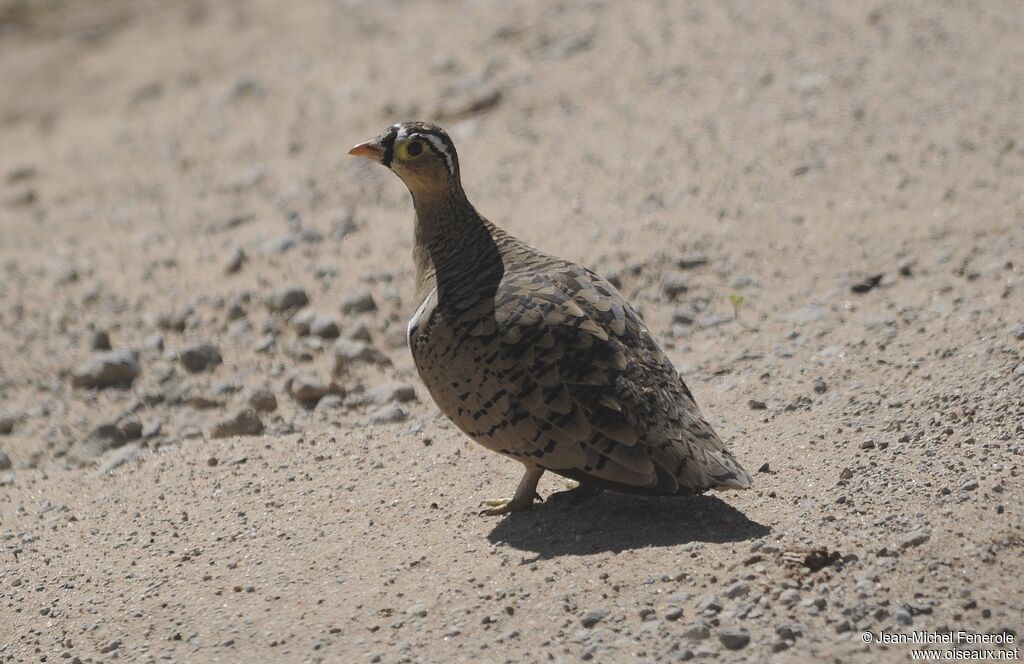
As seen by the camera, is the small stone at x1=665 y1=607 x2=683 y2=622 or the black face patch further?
the black face patch

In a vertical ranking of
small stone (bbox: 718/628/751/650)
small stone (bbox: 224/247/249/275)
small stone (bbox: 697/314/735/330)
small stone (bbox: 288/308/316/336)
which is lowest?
small stone (bbox: 718/628/751/650)

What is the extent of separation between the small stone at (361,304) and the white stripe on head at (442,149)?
255 centimetres

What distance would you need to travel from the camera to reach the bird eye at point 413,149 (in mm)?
6680

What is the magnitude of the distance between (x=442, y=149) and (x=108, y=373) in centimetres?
334

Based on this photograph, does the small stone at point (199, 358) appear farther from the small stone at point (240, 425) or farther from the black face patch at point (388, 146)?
the black face patch at point (388, 146)

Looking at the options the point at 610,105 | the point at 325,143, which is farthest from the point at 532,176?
the point at 325,143

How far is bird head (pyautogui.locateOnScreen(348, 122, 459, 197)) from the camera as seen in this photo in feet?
21.9

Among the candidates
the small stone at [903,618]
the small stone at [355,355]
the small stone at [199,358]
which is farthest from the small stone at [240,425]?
the small stone at [903,618]

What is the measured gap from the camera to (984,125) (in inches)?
391

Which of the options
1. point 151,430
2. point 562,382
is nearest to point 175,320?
point 151,430

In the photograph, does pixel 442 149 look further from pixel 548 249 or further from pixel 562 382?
pixel 548 249

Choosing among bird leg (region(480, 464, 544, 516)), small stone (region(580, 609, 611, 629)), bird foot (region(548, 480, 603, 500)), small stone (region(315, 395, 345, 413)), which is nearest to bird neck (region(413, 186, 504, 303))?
bird leg (region(480, 464, 544, 516))

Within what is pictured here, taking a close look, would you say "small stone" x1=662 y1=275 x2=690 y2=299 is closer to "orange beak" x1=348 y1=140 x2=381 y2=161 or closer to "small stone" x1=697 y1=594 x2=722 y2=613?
"orange beak" x1=348 y1=140 x2=381 y2=161

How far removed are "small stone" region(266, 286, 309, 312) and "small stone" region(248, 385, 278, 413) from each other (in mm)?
1315
